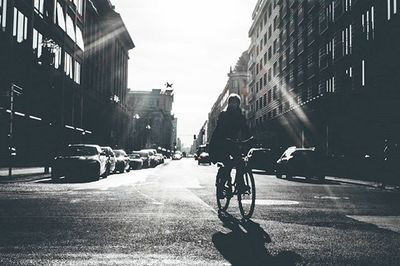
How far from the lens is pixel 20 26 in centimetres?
2980

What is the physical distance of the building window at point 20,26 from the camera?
2889 cm

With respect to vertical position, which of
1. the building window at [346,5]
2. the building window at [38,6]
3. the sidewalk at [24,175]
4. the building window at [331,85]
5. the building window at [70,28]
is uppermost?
the building window at [70,28]

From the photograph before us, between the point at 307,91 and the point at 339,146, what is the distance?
383 inches

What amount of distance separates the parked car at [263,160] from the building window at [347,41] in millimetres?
8394

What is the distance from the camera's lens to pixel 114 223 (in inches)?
261

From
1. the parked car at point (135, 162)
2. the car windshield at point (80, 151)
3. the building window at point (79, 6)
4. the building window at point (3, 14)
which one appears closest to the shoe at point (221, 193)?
the car windshield at point (80, 151)

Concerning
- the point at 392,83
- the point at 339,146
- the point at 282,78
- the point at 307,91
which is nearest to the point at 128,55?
the point at 282,78

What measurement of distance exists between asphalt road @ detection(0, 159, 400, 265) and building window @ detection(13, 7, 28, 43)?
22171 mm

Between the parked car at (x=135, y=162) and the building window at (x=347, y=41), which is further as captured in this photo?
the parked car at (x=135, y=162)

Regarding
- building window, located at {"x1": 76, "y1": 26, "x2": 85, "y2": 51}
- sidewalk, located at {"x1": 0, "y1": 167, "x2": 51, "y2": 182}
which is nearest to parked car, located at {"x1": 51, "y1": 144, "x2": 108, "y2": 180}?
sidewalk, located at {"x1": 0, "y1": 167, "x2": 51, "y2": 182}

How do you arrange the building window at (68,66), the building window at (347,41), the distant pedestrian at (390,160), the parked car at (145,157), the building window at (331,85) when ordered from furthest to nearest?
the building window at (68,66)
the parked car at (145,157)
the building window at (331,85)
the building window at (347,41)
the distant pedestrian at (390,160)

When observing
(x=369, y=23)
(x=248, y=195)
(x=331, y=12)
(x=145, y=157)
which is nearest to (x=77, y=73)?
(x=145, y=157)

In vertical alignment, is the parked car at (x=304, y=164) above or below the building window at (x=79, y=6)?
below

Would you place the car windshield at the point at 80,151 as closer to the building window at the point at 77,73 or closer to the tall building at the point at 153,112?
the building window at the point at 77,73
